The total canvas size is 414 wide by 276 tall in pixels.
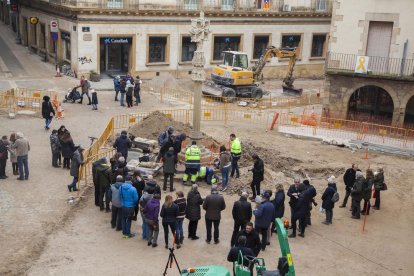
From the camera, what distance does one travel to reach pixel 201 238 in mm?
14867

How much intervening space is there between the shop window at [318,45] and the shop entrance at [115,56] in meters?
16.8

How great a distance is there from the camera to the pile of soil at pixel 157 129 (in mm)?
22812

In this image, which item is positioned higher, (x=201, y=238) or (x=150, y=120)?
(x=150, y=120)

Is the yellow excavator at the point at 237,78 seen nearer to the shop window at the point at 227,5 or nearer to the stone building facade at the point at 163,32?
the stone building facade at the point at 163,32

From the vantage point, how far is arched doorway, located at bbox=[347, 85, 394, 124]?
28844 mm

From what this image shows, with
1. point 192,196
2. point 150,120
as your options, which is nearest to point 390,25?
point 150,120

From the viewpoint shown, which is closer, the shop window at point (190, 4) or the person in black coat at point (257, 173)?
the person in black coat at point (257, 173)

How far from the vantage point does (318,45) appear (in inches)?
1882

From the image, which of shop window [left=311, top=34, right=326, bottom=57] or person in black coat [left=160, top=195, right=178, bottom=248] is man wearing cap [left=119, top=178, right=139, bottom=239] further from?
shop window [left=311, top=34, right=326, bottom=57]

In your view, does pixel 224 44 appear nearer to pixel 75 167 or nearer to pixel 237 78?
pixel 237 78

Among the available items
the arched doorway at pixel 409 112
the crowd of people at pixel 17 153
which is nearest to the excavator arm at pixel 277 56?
the arched doorway at pixel 409 112

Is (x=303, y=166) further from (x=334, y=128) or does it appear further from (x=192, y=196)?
(x=192, y=196)

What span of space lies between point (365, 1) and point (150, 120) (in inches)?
483

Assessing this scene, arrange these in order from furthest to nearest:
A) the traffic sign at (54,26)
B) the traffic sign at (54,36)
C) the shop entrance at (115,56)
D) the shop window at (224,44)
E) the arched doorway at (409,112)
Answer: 1. the shop window at (224,44)
2. the traffic sign at (54,36)
3. the traffic sign at (54,26)
4. the shop entrance at (115,56)
5. the arched doorway at (409,112)
